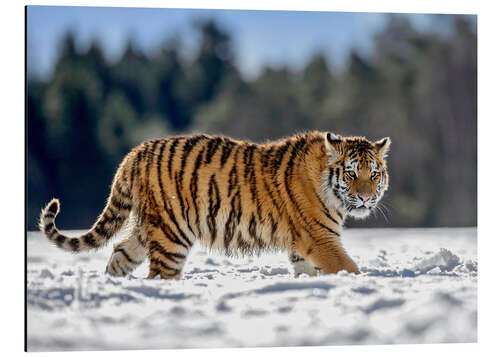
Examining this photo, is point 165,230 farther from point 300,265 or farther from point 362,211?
point 362,211

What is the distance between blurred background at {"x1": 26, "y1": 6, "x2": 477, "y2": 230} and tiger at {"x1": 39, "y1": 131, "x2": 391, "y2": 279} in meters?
0.37

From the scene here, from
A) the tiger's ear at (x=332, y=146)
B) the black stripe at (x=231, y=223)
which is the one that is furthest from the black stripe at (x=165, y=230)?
the tiger's ear at (x=332, y=146)

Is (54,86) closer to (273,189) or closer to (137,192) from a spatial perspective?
(137,192)

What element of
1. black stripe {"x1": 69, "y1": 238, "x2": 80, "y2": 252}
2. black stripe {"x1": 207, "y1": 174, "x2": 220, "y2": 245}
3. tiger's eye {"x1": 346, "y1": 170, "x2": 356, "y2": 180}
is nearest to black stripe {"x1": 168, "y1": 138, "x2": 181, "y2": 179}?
black stripe {"x1": 207, "y1": 174, "x2": 220, "y2": 245}

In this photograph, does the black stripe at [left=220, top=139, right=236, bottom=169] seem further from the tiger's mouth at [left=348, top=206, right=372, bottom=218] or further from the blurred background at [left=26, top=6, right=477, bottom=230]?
the tiger's mouth at [left=348, top=206, right=372, bottom=218]

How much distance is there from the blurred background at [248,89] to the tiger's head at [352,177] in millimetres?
269

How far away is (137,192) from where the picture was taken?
5.20 metres

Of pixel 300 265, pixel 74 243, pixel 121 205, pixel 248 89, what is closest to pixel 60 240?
pixel 74 243

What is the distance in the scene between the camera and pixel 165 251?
5.05 m

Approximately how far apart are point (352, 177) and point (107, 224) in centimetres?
168

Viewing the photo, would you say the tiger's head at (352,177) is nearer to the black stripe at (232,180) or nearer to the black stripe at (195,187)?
the black stripe at (232,180)

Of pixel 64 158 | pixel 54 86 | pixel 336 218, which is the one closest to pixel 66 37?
pixel 54 86

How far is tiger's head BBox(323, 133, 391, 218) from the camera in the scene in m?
5.09
